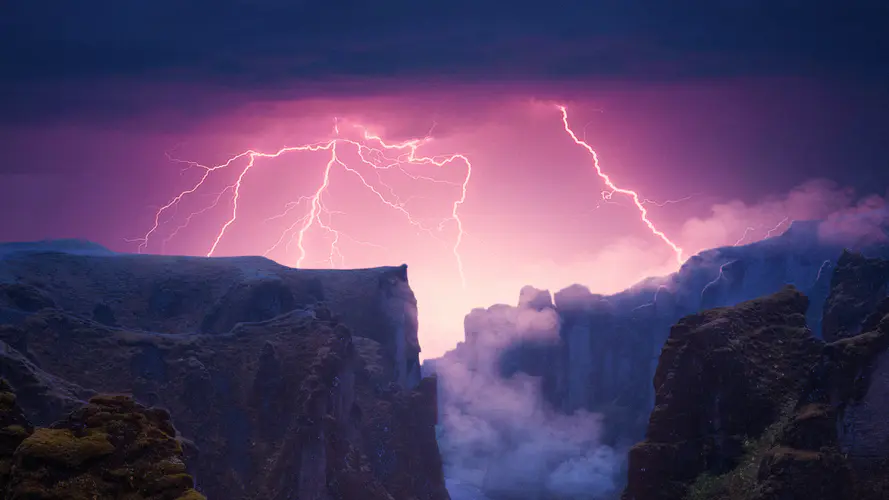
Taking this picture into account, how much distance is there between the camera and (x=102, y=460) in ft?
61.7

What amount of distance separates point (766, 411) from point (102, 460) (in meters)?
24.8

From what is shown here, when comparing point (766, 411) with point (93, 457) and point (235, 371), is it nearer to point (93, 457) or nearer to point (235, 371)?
point (93, 457)

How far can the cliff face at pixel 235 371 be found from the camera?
58.6 meters

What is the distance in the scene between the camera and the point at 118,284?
87.4m

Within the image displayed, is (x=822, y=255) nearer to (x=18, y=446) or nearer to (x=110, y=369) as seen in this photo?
(x=110, y=369)

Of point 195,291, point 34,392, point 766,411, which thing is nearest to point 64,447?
point 766,411

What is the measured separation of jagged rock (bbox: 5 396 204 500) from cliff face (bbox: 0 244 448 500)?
28723mm

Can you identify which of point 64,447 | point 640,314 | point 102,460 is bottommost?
point 102,460

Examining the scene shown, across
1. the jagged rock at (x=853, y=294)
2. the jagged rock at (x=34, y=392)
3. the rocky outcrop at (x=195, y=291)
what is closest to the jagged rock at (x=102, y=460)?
the jagged rock at (x=34, y=392)

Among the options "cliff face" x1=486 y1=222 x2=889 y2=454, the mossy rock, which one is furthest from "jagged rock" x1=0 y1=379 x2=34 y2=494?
"cliff face" x1=486 y1=222 x2=889 y2=454

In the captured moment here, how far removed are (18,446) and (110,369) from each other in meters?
45.9

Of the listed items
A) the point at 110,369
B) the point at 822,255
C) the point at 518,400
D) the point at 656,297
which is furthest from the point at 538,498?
the point at 110,369

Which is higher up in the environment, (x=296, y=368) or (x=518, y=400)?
(x=518, y=400)

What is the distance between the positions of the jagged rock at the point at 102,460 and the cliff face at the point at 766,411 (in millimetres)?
19401
